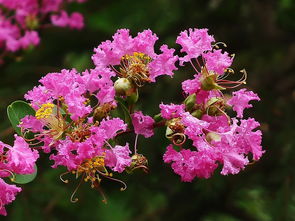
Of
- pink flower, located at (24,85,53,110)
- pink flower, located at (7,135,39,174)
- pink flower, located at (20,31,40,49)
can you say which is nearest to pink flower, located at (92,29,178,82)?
pink flower, located at (24,85,53,110)

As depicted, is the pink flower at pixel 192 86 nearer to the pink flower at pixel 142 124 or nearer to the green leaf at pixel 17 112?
the pink flower at pixel 142 124

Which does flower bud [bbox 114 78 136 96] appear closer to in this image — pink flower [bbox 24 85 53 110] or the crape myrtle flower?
A: the crape myrtle flower

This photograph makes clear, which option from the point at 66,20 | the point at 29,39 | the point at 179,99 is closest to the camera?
the point at 29,39

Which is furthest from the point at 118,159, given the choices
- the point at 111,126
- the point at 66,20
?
the point at 66,20

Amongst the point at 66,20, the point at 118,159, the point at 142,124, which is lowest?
the point at 118,159

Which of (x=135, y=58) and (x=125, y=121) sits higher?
(x=135, y=58)

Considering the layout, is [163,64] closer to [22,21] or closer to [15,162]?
[15,162]
